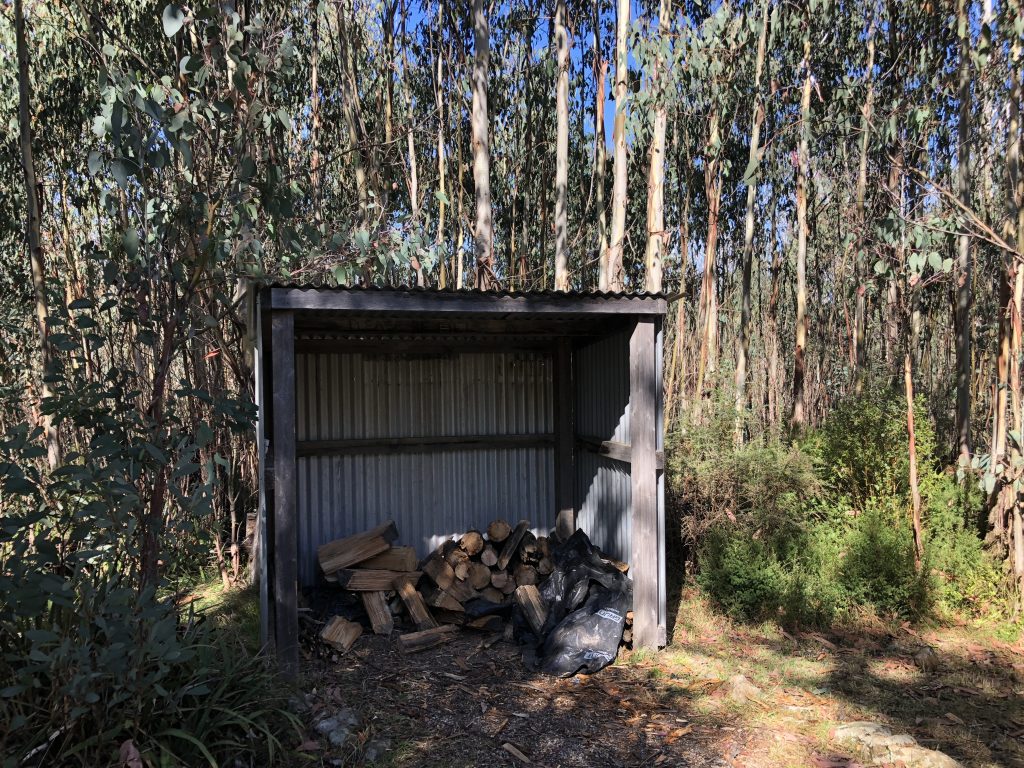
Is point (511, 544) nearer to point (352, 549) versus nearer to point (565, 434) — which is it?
point (565, 434)

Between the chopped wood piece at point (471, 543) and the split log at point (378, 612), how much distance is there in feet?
3.28

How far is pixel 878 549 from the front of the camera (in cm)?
597

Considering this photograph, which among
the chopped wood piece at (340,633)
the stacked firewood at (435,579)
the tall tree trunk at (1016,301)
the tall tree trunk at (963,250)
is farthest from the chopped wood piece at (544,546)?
the tall tree trunk at (1016,301)

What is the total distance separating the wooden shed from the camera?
5.10 meters

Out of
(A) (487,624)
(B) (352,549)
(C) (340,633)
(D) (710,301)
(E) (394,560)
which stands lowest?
(A) (487,624)

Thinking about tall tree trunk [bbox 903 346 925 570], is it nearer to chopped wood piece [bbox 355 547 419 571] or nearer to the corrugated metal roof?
the corrugated metal roof

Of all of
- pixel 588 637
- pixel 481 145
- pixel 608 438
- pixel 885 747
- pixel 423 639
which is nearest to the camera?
pixel 885 747

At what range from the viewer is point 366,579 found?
5.84 metres

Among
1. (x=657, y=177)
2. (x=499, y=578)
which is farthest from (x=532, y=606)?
(x=657, y=177)

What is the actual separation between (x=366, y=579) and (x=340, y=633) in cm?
61

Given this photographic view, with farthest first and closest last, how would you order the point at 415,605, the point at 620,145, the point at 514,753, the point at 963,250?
the point at 620,145 → the point at 963,250 → the point at 415,605 → the point at 514,753

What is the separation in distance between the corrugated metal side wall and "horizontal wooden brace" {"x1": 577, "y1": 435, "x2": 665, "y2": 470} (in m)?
0.06

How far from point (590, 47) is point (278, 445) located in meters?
10.3

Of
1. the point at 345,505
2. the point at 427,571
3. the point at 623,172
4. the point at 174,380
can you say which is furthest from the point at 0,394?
the point at 623,172
